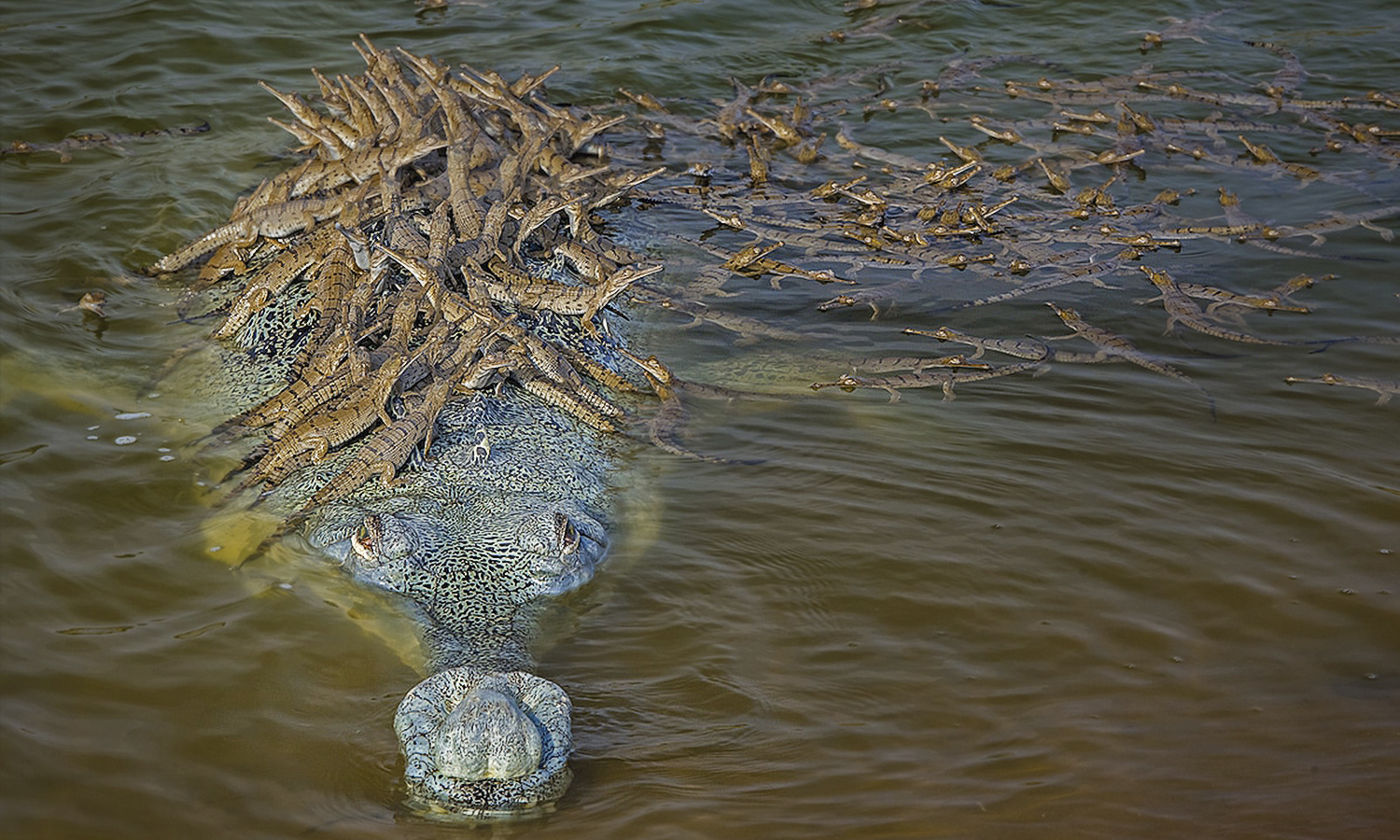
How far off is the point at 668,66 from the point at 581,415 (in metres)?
6.30

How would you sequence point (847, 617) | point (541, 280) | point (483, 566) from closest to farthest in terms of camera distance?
point (483, 566) < point (847, 617) < point (541, 280)

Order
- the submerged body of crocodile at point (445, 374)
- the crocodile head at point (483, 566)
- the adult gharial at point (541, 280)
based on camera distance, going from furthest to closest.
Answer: the adult gharial at point (541, 280) < the submerged body of crocodile at point (445, 374) < the crocodile head at point (483, 566)

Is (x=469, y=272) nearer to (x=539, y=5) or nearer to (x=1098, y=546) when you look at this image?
(x=1098, y=546)

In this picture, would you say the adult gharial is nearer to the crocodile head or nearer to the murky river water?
the crocodile head

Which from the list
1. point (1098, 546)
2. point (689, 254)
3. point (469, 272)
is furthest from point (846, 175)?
point (1098, 546)

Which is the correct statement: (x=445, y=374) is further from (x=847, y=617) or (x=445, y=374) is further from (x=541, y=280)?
(x=847, y=617)

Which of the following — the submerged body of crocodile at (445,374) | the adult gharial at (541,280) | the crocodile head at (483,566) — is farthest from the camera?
the adult gharial at (541,280)

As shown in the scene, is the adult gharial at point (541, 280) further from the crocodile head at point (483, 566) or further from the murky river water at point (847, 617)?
the murky river water at point (847, 617)

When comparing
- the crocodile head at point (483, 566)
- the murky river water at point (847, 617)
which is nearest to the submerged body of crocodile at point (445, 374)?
the crocodile head at point (483, 566)

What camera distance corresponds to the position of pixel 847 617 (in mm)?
4312

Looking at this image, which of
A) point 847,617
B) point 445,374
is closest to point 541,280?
point 445,374

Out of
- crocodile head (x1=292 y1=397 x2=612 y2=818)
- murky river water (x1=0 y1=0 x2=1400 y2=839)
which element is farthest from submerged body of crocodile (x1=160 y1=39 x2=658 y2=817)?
murky river water (x1=0 y1=0 x2=1400 y2=839)

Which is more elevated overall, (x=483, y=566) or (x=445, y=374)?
(x=445, y=374)

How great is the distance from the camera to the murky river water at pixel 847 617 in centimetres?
344
